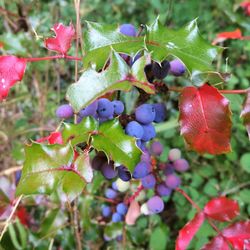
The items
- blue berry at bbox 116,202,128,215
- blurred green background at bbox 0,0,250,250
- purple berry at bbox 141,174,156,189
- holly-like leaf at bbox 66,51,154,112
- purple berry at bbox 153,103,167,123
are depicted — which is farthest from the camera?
blurred green background at bbox 0,0,250,250

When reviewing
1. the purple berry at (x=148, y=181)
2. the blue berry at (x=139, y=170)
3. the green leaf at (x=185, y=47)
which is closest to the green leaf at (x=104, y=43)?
the green leaf at (x=185, y=47)

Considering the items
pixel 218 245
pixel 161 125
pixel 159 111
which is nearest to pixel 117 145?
pixel 159 111

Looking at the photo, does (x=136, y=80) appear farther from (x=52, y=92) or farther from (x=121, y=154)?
(x=52, y=92)

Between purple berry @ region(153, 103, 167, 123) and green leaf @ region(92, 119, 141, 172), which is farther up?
green leaf @ region(92, 119, 141, 172)

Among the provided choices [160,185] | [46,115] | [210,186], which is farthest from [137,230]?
[46,115]

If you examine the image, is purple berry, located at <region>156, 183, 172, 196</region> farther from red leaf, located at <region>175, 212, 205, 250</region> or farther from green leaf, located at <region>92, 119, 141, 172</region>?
green leaf, located at <region>92, 119, 141, 172</region>

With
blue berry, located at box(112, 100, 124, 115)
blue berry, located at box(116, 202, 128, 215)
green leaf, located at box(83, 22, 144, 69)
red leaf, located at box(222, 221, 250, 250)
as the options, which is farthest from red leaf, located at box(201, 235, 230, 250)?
green leaf, located at box(83, 22, 144, 69)
